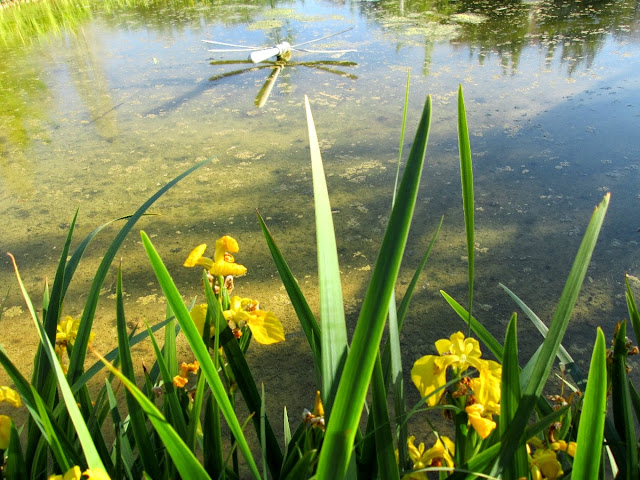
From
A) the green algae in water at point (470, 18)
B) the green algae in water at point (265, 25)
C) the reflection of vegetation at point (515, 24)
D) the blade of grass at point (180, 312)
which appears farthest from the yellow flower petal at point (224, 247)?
the green algae in water at point (265, 25)

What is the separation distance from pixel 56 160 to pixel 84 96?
719mm

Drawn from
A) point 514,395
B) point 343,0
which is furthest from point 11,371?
point 343,0

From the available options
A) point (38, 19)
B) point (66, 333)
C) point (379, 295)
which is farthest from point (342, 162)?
point (38, 19)

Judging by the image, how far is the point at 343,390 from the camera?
313mm

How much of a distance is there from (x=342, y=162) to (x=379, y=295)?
57.9 inches

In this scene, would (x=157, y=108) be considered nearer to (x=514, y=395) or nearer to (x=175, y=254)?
(x=175, y=254)

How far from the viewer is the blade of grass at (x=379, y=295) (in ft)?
0.98

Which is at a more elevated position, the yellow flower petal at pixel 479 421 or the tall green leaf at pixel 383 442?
the yellow flower petal at pixel 479 421

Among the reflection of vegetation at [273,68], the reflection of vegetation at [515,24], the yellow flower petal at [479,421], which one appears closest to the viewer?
the yellow flower petal at [479,421]

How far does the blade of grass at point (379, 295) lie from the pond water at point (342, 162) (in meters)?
0.47

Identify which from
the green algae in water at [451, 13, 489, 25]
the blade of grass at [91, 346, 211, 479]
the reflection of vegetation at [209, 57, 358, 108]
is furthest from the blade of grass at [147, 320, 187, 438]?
the green algae in water at [451, 13, 489, 25]

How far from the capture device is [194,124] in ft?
6.91

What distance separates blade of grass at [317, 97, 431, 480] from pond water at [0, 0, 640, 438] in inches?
18.4

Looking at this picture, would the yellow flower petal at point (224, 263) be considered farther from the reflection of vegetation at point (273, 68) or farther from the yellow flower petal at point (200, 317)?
the reflection of vegetation at point (273, 68)
